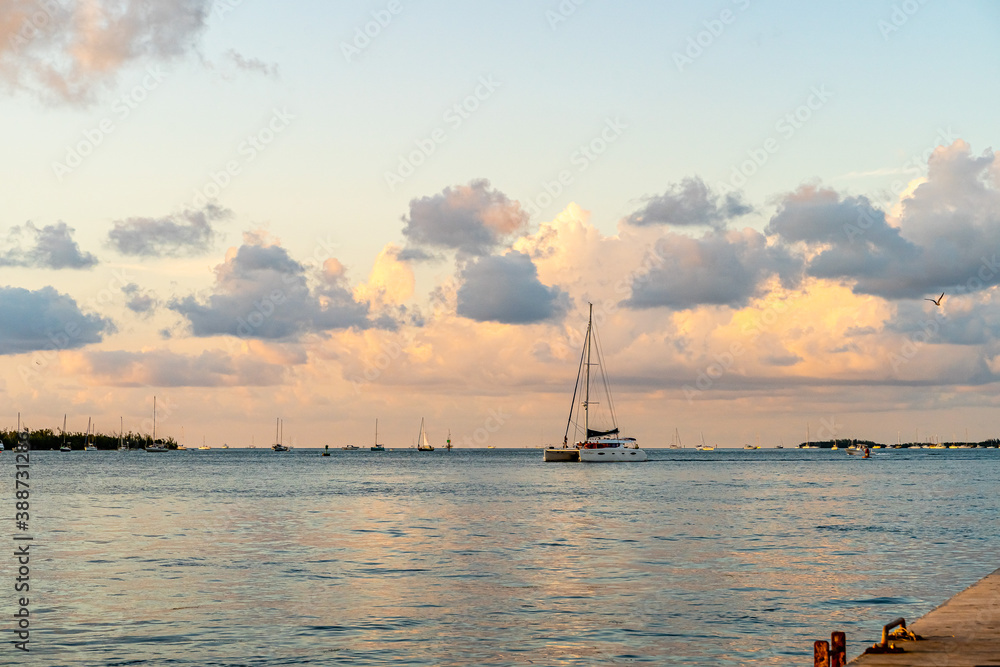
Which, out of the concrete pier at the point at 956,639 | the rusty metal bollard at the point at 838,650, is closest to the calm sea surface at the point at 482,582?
the concrete pier at the point at 956,639

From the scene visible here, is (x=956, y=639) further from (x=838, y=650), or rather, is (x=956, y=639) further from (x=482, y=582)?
(x=482, y=582)

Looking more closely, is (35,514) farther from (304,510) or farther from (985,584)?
(985,584)

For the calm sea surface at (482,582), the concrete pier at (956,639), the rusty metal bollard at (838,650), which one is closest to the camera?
the concrete pier at (956,639)

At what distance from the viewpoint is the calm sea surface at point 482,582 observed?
96.9 ft

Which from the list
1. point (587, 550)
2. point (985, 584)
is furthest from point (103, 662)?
point (587, 550)

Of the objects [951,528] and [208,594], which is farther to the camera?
[951,528]

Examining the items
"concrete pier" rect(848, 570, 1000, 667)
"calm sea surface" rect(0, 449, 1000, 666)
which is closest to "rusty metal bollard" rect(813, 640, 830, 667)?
"concrete pier" rect(848, 570, 1000, 667)

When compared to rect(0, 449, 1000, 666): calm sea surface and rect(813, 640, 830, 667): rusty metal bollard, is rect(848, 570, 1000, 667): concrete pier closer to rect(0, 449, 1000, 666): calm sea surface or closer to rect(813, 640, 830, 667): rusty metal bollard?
rect(813, 640, 830, 667): rusty metal bollard

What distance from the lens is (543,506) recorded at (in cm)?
9156

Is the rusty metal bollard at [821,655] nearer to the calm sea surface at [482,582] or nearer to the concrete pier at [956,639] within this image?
the concrete pier at [956,639]

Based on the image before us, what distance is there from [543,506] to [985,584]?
61.4 metres

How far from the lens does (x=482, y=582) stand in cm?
4238

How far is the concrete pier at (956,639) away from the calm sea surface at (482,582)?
12.2ft

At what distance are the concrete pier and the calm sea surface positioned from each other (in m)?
3.73
